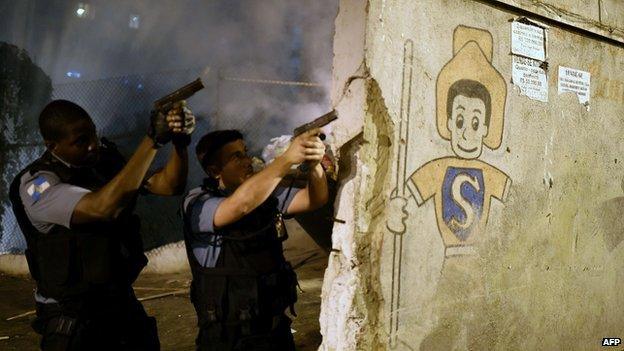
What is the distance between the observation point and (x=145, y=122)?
11.1 meters

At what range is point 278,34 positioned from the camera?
13.4 metres

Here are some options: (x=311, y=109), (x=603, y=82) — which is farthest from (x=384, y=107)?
(x=311, y=109)

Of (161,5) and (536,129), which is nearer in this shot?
(536,129)

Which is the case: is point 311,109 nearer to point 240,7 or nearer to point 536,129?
point 240,7

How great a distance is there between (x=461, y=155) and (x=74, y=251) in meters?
2.06

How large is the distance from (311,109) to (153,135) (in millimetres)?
8131

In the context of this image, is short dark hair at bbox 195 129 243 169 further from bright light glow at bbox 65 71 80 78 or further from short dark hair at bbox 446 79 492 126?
bright light glow at bbox 65 71 80 78

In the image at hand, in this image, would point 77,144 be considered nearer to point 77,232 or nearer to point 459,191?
point 77,232

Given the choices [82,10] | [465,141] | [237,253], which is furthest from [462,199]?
[82,10]

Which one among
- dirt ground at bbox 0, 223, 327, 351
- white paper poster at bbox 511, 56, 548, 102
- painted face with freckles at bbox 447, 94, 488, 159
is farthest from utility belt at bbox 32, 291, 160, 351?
white paper poster at bbox 511, 56, 548, 102

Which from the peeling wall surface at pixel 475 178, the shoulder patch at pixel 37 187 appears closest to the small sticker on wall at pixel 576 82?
the peeling wall surface at pixel 475 178

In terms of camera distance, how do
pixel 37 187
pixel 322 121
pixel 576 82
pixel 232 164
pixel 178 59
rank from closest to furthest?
pixel 322 121
pixel 37 187
pixel 232 164
pixel 576 82
pixel 178 59

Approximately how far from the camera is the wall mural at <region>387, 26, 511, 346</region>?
2326mm

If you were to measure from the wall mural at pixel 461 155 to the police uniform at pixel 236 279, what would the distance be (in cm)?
62
